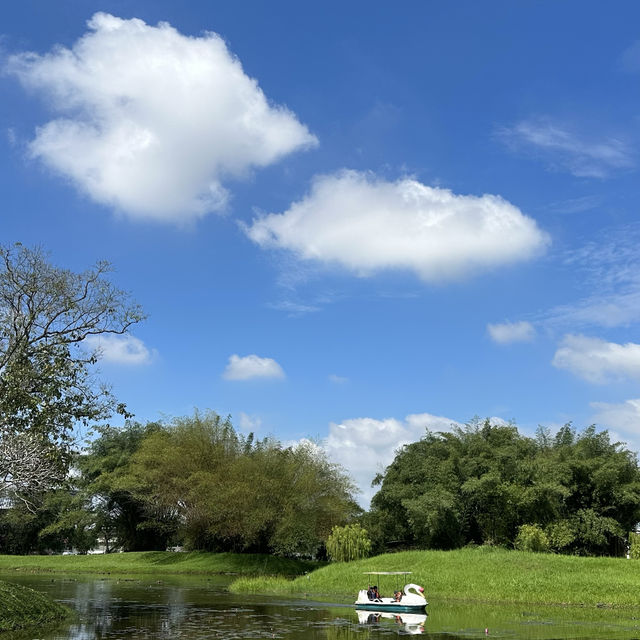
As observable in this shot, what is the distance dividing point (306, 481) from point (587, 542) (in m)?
26.1

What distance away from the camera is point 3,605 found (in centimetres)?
2723

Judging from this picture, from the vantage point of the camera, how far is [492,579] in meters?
41.7

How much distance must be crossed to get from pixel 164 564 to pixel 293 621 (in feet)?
149

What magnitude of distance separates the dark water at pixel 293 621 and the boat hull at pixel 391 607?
1.48 ft

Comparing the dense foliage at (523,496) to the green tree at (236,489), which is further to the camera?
the green tree at (236,489)

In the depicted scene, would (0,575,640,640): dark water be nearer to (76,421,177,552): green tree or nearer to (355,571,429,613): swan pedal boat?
(355,571,429,613): swan pedal boat

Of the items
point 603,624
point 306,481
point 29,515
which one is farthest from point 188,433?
point 603,624

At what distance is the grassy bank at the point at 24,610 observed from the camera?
26984 millimetres

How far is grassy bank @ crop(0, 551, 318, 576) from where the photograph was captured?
66.5 metres

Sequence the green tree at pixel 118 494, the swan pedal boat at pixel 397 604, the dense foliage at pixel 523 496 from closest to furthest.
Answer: the swan pedal boat at pixel 397 604 < the dense foliage at pixel 523 496 < the green tree at pixel 118 494

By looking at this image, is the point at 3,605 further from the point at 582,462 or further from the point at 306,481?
the point at 582,462

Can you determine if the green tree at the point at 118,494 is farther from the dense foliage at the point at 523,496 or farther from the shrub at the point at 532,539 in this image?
the shrub at the point at 532,539

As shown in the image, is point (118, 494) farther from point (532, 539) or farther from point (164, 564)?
point (532, 539)

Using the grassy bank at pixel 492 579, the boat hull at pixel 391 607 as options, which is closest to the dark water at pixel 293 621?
the boat hull at pixel 391 607
